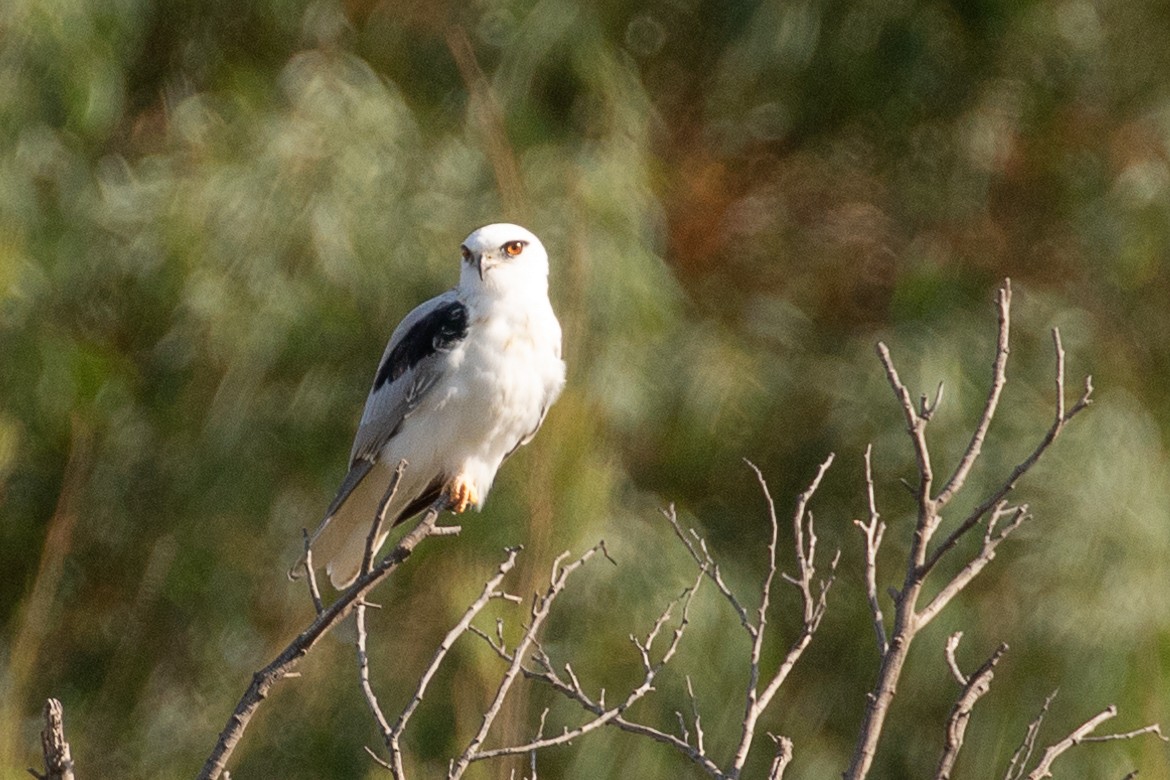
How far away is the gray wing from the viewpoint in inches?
139

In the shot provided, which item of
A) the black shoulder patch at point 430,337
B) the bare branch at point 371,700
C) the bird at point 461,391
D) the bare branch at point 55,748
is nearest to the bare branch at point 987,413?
the bare branch at point 371,700

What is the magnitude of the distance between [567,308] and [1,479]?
2.02 meters

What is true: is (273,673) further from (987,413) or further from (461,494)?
(461,494)

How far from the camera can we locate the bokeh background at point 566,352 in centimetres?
534

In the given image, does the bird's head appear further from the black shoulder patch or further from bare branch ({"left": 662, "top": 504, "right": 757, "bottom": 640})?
bare branch ({"left": 662, "top": 504, "right": 757, "bottom": 640})

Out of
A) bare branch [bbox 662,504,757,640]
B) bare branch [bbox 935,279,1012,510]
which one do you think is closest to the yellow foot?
bare branch [bbox 662,504,757,640]

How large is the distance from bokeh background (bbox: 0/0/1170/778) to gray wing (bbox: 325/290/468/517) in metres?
1.14

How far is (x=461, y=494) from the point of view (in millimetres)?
3617

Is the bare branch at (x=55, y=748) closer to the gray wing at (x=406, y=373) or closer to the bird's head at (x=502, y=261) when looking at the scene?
the gray wing at (x=406, y=373)

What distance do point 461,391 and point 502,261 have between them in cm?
31

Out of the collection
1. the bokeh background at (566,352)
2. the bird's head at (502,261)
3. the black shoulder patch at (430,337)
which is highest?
the bokeh background at (566,352)

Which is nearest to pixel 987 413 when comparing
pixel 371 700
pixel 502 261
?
pixel 371 700

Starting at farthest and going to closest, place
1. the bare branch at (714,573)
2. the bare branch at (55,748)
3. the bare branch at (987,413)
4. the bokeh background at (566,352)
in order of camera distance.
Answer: the bokeh background at (566,352) < the bare branch at (714,573) < the bare branch at (987,413) < the bare branch at (55,748)

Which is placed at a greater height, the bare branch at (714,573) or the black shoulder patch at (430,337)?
the black shoulder patch at (430,337)
